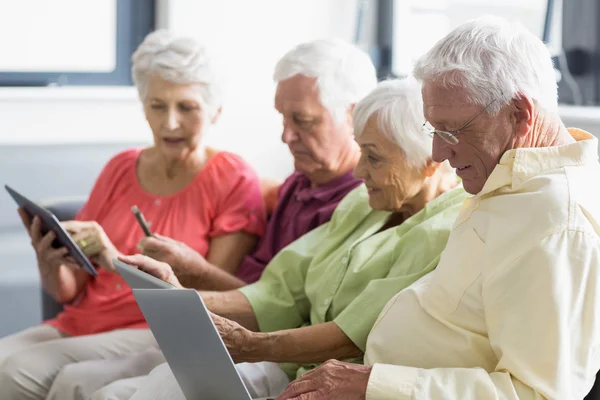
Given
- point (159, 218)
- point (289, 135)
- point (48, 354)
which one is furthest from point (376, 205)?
point (48, 354)

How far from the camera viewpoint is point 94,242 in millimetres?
2338

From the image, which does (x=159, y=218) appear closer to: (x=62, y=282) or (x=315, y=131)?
(x=62, y=282)

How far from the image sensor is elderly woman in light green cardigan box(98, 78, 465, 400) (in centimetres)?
180

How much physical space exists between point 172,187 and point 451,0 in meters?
1.66

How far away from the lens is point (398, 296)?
1.64m

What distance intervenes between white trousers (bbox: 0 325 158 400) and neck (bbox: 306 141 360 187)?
1.98 feet

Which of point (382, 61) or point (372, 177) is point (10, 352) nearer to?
point (372, 177)

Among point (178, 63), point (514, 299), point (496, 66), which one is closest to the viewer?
point (514, 299)

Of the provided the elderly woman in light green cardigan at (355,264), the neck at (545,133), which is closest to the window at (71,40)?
the elderly woman in light green cardigan at (355,264)

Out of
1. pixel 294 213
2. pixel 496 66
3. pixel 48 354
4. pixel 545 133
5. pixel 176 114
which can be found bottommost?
pixel 48 354

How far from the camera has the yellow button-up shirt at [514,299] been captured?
1.33 meters

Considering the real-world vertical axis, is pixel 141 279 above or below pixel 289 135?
below

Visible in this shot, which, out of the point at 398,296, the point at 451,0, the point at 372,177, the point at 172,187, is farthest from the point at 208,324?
the point at 451,0

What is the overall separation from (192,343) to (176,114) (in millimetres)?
1116
